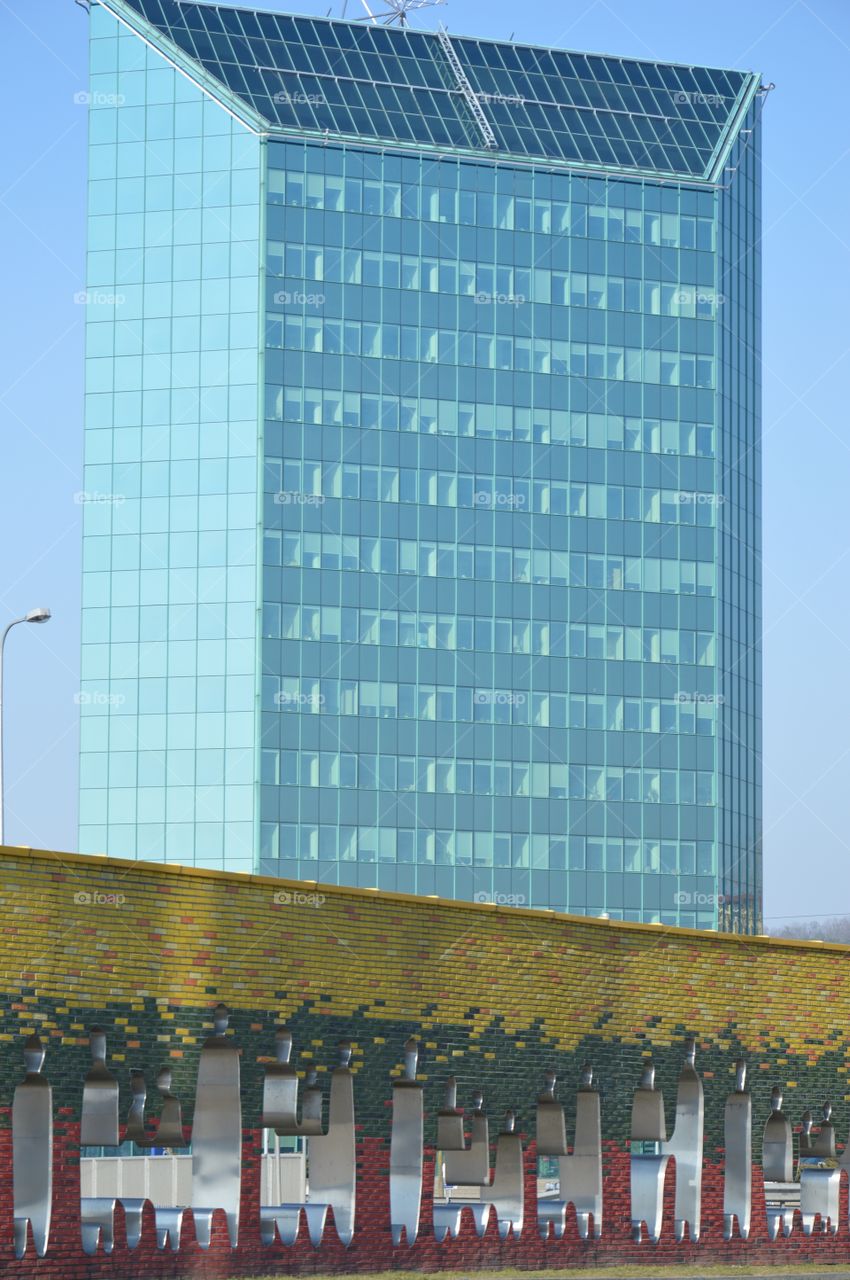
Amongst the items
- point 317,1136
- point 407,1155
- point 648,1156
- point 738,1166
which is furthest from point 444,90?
point 317,1136

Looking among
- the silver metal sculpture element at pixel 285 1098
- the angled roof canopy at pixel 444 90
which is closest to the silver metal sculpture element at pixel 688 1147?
the silver metal sculpture element at pixel 285 1098

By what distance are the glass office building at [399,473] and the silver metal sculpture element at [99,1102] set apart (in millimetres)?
77239

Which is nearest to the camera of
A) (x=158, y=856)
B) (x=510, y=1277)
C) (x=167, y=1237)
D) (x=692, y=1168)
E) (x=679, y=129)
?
(x=167, y=1237)

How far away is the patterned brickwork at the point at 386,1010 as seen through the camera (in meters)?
25.9

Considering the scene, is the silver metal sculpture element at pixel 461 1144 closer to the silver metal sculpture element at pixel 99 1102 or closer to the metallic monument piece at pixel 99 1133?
the metallic monument piece at pixel 99 1133

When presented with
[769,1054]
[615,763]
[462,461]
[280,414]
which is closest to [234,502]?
[280,414]

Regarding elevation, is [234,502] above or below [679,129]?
below

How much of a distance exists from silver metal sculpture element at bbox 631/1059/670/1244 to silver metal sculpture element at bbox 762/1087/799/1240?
221 cm

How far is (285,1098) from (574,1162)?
219 inches

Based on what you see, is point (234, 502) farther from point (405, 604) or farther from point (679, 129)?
point (679, 129)

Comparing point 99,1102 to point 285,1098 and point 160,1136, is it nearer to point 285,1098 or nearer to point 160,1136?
point 160,1136

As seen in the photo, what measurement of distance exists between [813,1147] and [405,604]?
72.8m

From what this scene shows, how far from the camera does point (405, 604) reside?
107 metres

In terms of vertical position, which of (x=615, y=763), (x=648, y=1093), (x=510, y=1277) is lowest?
(x=510, y=1277)
